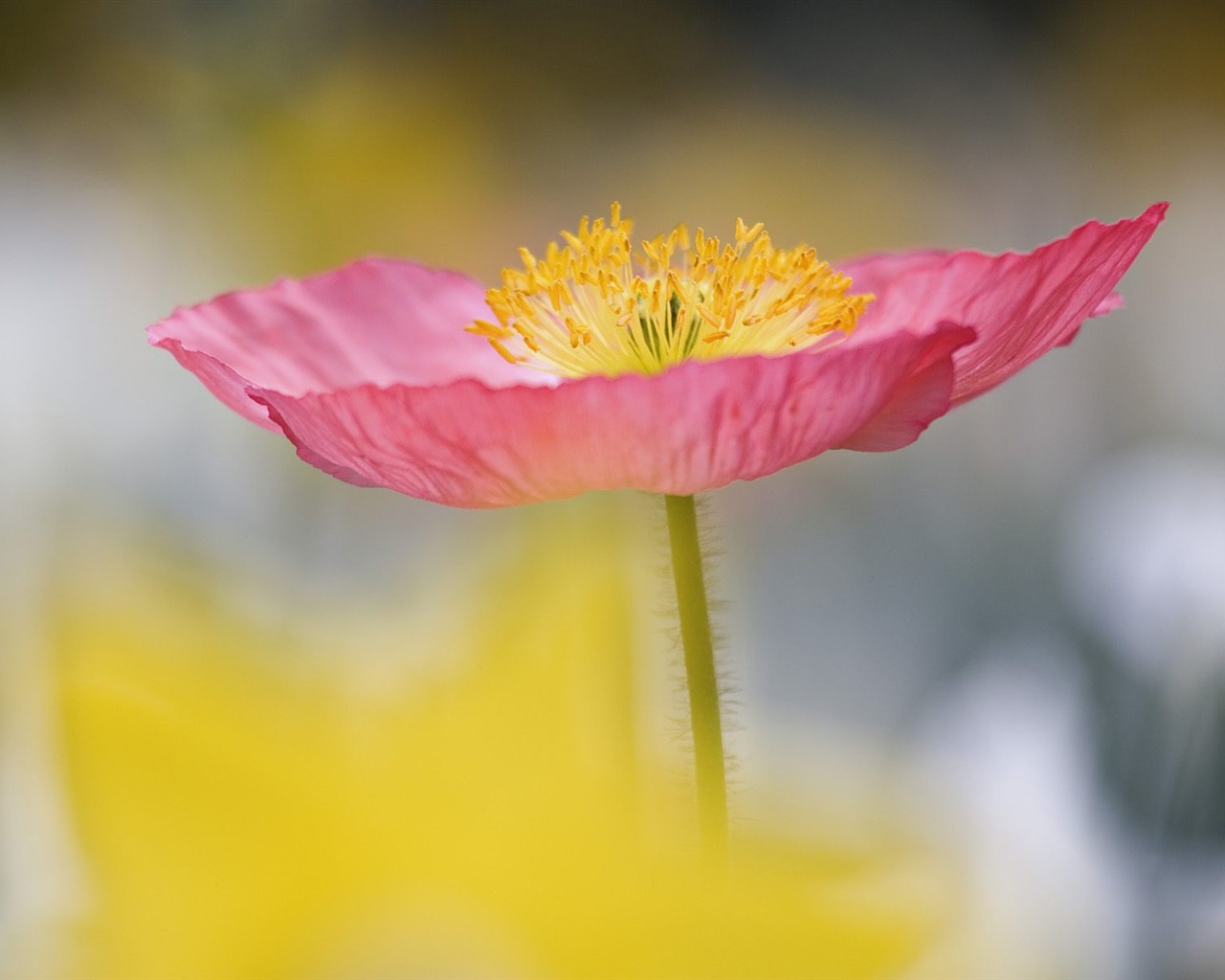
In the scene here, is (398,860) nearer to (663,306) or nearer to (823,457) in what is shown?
(663,306)

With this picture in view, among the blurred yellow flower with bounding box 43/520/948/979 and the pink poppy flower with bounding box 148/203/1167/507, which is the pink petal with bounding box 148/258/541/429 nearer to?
the pink poppy flower with bounding box 148/203/1167/507

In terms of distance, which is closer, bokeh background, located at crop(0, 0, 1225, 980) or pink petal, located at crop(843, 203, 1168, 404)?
pink petal, located at crop(843, 203, 1168, 404)

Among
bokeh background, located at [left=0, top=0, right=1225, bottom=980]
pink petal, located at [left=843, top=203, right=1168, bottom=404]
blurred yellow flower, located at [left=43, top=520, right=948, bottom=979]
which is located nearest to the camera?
blurred yellow flower, located at [left=43, top=520, right=948, bottom=979]

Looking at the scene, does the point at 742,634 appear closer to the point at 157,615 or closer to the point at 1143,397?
the point at 1143,397

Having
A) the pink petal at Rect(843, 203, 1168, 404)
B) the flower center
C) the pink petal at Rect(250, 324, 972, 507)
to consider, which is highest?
the flower center

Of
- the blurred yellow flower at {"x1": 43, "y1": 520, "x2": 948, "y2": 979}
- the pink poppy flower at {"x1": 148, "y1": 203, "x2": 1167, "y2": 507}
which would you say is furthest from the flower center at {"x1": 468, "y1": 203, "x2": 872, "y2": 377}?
the blurred yellow flower at {"x1": 43, "y1": 520, "x2": 948, "y2": 979}

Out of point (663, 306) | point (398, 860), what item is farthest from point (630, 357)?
point (398, 860)

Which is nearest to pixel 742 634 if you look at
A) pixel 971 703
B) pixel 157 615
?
pixel 971 703
